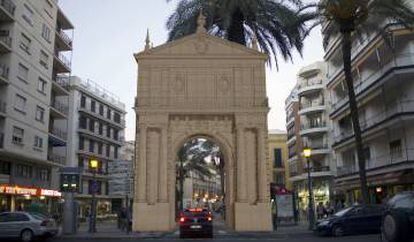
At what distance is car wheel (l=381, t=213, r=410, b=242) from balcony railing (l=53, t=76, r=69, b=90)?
54356 millimetres

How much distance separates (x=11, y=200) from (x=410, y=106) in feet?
116

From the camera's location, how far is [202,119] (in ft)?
110

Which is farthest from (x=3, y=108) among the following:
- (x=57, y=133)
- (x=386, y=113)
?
(x=386, y=113)

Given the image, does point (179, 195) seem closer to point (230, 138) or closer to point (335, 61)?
point (335, 61)

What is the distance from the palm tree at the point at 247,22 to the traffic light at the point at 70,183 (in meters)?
12.4

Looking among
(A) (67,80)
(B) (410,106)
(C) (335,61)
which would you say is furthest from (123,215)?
(A) (67,80)

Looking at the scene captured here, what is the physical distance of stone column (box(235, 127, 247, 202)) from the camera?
106 feet

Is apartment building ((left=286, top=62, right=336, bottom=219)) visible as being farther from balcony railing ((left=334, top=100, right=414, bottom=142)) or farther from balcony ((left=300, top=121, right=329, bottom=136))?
balcony railing ((left=334, top=100, right=414, bottom=142))

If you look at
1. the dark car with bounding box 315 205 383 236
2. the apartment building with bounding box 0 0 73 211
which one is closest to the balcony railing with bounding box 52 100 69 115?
the apartment building with bounding box 0 0 73 211

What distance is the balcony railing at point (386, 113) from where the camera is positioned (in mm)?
40344

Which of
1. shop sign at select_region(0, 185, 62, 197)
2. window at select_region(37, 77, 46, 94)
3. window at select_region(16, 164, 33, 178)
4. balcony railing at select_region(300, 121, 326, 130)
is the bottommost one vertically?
shop sign at select_region(0, 185, 62, 197)

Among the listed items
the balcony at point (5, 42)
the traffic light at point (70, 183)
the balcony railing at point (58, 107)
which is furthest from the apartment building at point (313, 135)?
the traffic light at point (70, 183)

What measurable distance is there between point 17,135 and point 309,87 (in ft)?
136

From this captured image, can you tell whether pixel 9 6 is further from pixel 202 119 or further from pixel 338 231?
pixel 338 231
